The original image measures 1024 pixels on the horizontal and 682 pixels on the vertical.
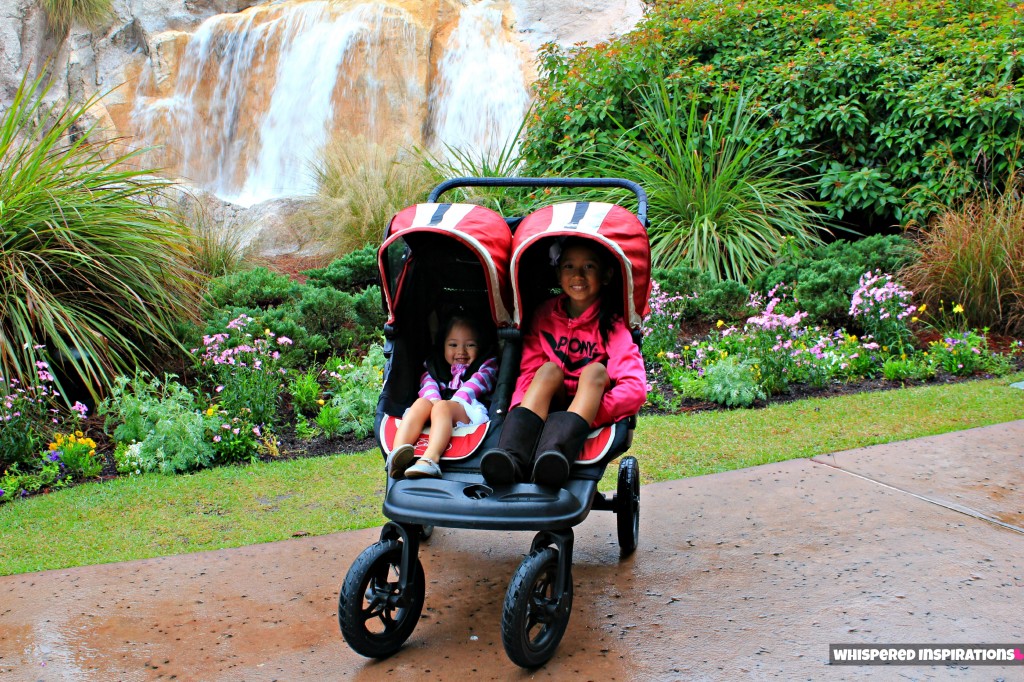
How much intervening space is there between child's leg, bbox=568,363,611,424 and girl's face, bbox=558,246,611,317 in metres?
0.38

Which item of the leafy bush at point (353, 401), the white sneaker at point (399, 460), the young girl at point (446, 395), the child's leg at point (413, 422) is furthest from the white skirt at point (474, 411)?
the leafy bush at point (353, 401)

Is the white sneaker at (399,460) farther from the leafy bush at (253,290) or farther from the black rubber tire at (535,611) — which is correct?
the leafy bush at (253,290)

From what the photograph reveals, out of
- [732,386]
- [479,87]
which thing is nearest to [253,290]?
[732,386]

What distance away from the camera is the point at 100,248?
21.5ft

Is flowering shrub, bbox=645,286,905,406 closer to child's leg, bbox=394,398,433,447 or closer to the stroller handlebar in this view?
the stroller handlebar

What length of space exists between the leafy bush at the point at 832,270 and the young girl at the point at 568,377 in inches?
165

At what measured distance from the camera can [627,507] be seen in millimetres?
3916

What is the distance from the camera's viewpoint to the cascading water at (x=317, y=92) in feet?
46.4

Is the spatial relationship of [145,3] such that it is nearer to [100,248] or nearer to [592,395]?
[100,248]

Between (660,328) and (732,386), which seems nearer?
(732,386)

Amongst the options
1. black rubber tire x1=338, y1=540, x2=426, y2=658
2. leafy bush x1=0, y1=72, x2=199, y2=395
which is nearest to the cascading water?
leafy bush x1=0, y1=72, x2=199, y2=395

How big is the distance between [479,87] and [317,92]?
9.43 ft

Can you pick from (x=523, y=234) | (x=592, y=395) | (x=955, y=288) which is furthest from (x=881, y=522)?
(x=955, y=288)

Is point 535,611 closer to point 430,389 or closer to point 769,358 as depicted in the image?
point 430,389
